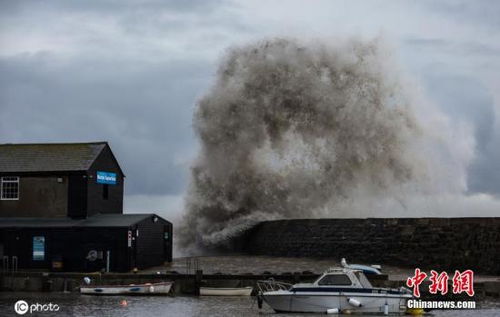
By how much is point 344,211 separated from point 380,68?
26.4 feet

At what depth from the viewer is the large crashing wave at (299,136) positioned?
53.9 m

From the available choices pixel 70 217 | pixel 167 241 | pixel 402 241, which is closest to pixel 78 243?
pixel 70 217

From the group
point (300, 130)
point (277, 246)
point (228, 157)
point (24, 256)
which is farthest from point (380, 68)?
point (24, 256)

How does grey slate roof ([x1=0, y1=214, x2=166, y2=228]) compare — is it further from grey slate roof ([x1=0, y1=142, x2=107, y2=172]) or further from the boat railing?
the boat railing

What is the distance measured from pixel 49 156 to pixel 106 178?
9.14 feet

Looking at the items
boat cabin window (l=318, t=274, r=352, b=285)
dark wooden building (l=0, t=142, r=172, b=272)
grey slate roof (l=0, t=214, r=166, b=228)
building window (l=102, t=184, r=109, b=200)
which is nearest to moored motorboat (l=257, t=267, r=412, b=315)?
boat cabin window (l=318, t=274, r=352, b=285)

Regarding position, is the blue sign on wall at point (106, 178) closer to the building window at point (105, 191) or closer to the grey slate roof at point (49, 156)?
the building window at point (105, 191)

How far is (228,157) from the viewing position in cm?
5559

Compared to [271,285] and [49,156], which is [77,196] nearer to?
[49,156]

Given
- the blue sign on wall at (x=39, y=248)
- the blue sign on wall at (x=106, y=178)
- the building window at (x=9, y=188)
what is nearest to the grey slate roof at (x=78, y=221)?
the blue sign on wall at (x=39, y=248)

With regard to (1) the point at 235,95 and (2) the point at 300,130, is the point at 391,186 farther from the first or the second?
(1) the point at 235,95

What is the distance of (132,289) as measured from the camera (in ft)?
116

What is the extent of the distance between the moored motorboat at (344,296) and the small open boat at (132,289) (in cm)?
690

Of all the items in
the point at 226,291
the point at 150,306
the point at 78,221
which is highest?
the point at 78,221
